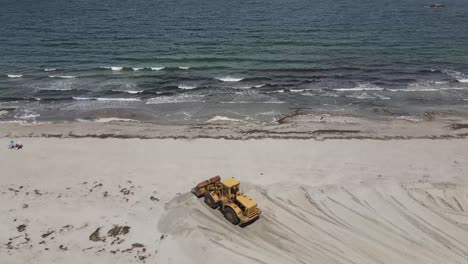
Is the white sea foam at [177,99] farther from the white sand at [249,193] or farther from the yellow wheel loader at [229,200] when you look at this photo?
the yellow wheel loader at [229,200]

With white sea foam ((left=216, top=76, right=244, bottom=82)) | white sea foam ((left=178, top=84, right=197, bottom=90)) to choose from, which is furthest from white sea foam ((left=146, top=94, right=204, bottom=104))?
white sea foam ((left=216, top=76, right=244, bottom=82))

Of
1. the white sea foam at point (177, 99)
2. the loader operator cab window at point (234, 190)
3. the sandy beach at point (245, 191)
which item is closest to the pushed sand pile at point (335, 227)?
the sandy beach at point (245, 191)

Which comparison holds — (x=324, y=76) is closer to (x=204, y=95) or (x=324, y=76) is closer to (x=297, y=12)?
(x=204, y=95)

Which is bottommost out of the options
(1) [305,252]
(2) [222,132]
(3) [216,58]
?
(1) [305,252]


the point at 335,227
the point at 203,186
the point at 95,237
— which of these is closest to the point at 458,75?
the point at 335,227

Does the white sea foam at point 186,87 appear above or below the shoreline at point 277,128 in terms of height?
above

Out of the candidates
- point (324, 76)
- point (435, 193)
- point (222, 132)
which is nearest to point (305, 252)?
point (435, 193)
